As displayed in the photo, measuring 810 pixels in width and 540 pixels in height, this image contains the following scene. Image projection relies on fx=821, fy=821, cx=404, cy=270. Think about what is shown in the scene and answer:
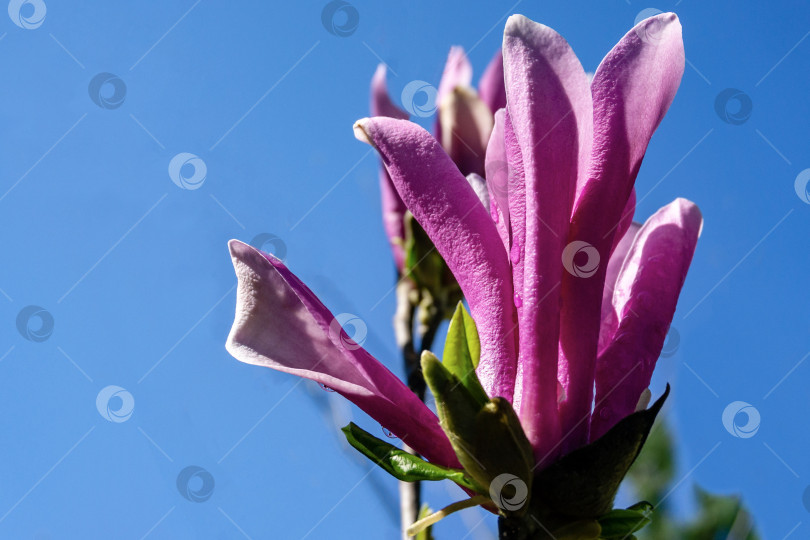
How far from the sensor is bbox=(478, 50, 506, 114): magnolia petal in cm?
139

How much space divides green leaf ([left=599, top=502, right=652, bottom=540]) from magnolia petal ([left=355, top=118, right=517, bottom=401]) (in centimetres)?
14

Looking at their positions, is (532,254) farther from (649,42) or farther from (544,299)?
(649,42)

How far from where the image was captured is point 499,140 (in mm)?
796

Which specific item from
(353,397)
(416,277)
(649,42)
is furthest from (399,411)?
(416,277)

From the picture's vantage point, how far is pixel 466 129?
1325mm

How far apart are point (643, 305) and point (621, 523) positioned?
0.19 metres

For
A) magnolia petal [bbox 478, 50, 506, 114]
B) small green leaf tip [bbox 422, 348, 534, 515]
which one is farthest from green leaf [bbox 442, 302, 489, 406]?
magnolia petal [bbox 478, 50, 506, 114]

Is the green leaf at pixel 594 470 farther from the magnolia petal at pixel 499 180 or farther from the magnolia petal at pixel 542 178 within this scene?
the magnolia petal at pixel 499 180

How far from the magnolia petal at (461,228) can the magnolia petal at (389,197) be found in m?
0.61

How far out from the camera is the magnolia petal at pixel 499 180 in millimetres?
753

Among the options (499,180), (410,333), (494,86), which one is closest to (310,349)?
(499,180)

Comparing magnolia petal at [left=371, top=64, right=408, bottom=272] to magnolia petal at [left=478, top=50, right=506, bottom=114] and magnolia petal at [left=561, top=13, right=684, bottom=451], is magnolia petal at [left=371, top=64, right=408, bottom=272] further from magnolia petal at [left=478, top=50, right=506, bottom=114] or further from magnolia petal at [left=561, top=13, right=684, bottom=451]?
magnolia petal at [left=561, top=13, right=684, bottom=451]

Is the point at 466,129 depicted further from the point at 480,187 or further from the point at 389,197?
the point at 480,187

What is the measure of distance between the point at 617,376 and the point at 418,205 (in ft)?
0.75
